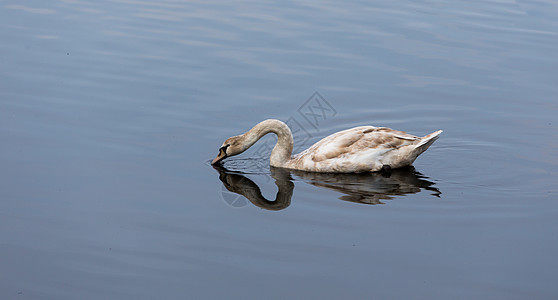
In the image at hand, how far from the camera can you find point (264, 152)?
43.1 ft

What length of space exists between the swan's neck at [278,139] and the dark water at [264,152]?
26 cm

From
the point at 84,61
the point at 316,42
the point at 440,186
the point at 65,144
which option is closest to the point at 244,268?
the point at 440,186

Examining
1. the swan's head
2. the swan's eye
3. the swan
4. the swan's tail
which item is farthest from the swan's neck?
the swan's tail

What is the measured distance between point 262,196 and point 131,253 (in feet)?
8.51

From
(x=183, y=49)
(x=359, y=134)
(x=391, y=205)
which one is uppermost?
(x=183, y=49)

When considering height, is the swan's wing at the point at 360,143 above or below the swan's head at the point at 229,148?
above

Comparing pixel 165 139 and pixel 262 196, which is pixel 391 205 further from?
pixel 165 139

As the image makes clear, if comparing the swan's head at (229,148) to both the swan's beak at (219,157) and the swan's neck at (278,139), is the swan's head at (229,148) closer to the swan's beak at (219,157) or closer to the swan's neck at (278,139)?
the swan's beak at (219,157)

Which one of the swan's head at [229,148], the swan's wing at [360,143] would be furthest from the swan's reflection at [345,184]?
the swan's wing at [360,143]

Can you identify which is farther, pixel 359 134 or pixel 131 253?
pixel 359 134

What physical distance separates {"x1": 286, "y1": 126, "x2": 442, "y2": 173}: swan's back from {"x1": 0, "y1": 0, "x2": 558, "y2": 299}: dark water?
0.74 ft

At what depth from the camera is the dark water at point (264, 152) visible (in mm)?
8562

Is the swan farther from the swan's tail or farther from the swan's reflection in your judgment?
the swan's reflection

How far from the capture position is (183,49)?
56.9 feet
